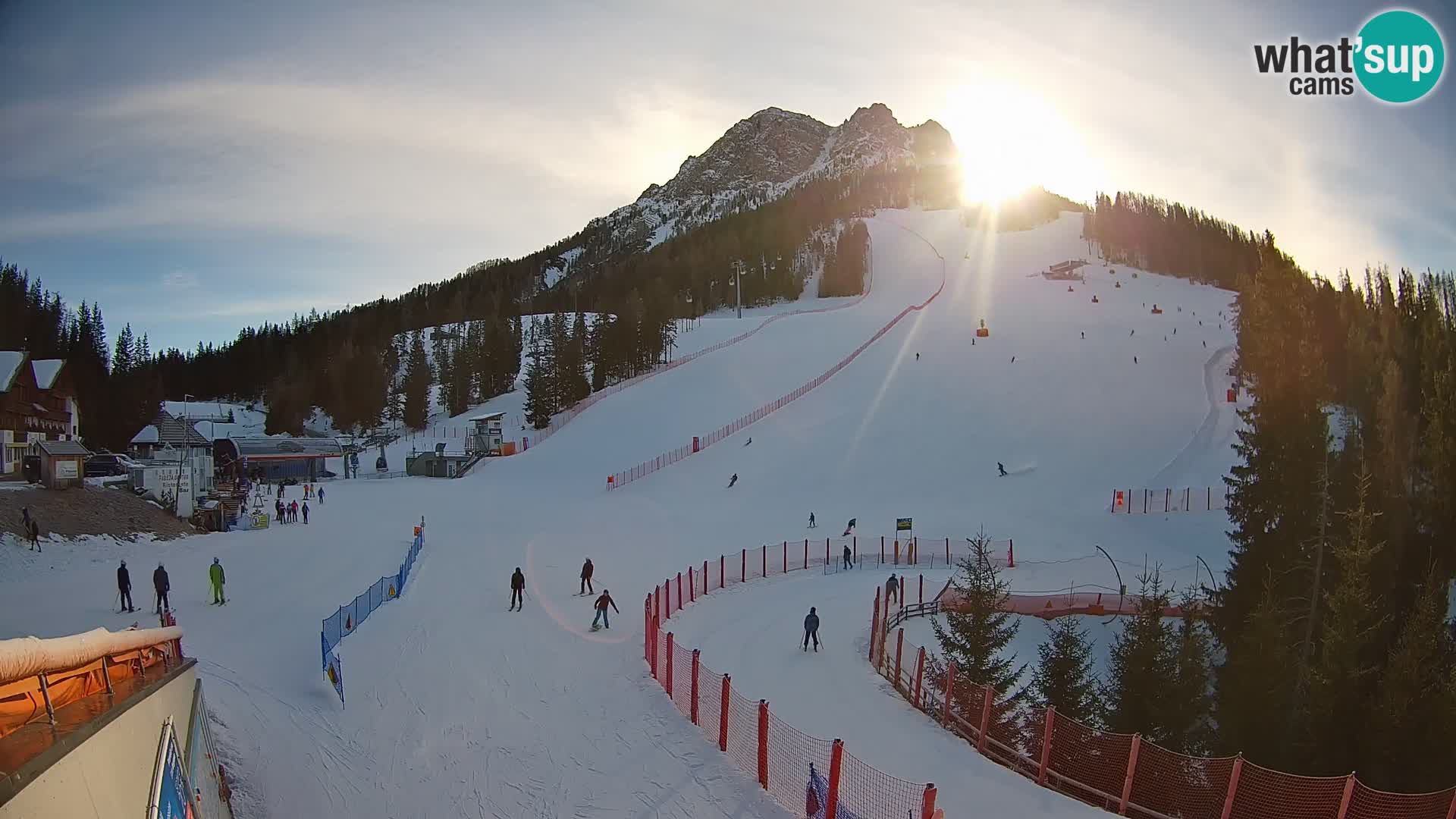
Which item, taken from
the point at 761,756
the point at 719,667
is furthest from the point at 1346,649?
the point at 761,756

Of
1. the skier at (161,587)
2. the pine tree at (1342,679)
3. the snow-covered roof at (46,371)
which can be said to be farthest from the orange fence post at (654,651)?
the snow-covered roof at (46,371)

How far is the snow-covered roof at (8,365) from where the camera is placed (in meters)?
37.0

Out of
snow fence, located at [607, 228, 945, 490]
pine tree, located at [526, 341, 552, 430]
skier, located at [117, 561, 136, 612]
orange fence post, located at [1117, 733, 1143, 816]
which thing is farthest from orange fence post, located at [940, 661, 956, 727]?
pine tree, located at [526, 341, 552, 430]

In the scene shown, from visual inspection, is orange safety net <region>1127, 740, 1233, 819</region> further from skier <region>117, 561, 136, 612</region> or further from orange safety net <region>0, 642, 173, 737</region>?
skier <region>117, 561, 136, 612</region>

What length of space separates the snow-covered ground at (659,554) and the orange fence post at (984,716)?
1.14 ft

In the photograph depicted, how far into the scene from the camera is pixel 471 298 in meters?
162

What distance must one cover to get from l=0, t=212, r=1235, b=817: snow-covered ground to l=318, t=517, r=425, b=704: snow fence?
0.33m

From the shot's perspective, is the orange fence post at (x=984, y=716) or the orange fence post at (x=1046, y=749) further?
the orange fence post at (x=984, y=716)

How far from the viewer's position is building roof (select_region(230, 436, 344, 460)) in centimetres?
5916

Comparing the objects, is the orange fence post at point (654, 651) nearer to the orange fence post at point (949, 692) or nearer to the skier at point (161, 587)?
the orange fence post at point (949, 692)

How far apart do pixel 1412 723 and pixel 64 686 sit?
75.8 ft

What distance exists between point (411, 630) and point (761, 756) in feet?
36.6

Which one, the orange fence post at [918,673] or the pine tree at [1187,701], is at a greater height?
the orange fence post at [918,673]

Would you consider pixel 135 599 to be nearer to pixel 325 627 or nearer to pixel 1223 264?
pixel 325 627
